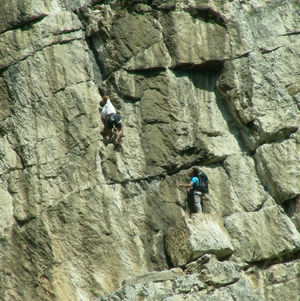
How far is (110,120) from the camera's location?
32.4 meters

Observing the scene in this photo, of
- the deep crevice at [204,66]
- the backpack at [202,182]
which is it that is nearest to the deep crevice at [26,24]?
the deep crevice at [204,66]

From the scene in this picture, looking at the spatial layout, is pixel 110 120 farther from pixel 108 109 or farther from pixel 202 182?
pixel 202 182

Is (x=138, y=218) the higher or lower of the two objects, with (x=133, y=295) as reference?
higher

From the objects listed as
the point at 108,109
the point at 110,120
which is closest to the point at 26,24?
the point at 108,109

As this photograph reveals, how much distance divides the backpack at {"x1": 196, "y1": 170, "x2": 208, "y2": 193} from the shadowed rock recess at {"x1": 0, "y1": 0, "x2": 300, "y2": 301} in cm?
67

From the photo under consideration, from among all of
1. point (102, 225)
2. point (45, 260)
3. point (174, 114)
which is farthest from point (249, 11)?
point (45, 260)

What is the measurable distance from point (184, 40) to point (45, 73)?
17.0 ft

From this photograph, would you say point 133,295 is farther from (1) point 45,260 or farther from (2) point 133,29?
(2) point 133,29

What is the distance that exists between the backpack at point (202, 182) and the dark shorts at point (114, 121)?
3382 mm

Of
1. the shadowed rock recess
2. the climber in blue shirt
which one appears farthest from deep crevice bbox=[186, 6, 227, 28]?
the climber in blue shirt

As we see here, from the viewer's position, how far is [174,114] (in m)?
32.8

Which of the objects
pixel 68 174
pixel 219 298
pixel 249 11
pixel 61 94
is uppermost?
pixel 249 11

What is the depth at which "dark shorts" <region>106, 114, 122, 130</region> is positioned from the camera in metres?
32.3

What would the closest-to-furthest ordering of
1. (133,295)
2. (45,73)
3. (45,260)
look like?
(133,295)
(45,260)
(45,73)
